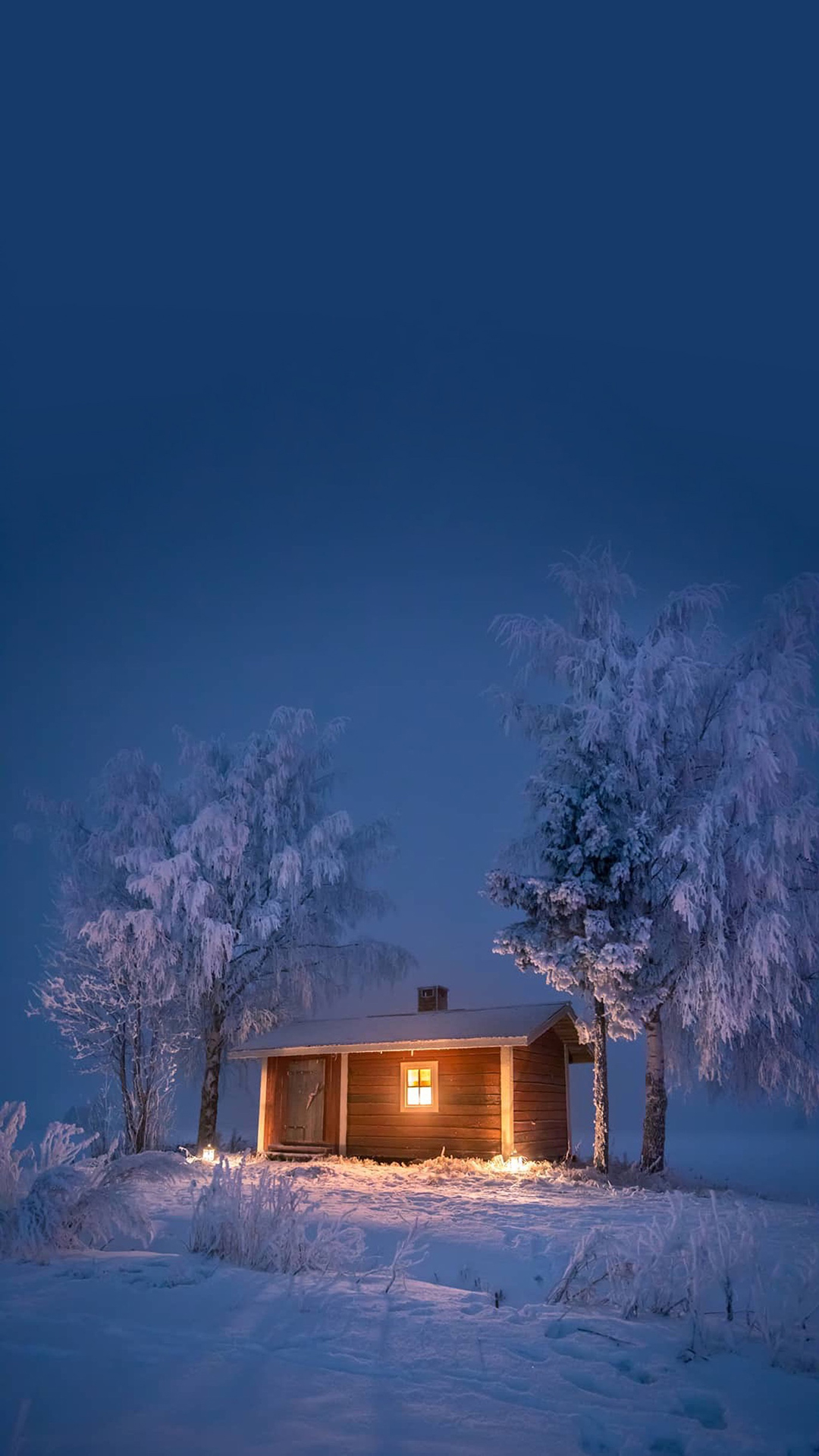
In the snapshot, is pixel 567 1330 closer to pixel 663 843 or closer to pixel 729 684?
pixel 663 843

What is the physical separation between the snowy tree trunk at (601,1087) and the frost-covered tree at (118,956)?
892cm

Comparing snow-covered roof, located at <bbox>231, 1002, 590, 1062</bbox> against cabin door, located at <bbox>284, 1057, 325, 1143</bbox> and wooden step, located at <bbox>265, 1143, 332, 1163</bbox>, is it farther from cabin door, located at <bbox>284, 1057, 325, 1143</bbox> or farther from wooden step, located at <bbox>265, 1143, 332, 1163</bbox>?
wooden step, located at <bbox>265, 1143, 332, 1163</bbox>

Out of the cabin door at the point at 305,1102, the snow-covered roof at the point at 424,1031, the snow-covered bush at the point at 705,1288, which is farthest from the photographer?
the cabin door at the point at 305,1102

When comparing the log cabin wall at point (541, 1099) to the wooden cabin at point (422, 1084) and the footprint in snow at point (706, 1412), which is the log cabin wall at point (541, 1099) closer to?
the wooden cabin at point (422, 1084)

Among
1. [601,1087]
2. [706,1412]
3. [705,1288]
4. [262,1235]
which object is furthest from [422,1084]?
[706,1412]

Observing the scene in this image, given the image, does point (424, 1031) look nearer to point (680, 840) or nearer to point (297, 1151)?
point (297, 1151)

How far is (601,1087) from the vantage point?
15.6 metres

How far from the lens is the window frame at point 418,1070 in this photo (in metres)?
18.4

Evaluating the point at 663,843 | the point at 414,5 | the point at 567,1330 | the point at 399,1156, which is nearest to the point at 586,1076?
the point at 399,1156

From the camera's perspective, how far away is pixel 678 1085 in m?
16.2

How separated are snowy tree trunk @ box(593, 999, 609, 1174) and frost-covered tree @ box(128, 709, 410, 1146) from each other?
23.6 ft

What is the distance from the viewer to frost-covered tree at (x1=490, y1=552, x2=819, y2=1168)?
1380cm

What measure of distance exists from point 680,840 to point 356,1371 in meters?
11.8

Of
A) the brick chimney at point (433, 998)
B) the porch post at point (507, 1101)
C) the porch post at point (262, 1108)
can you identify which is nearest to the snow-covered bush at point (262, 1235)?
the porch post at point (507, 1101)
